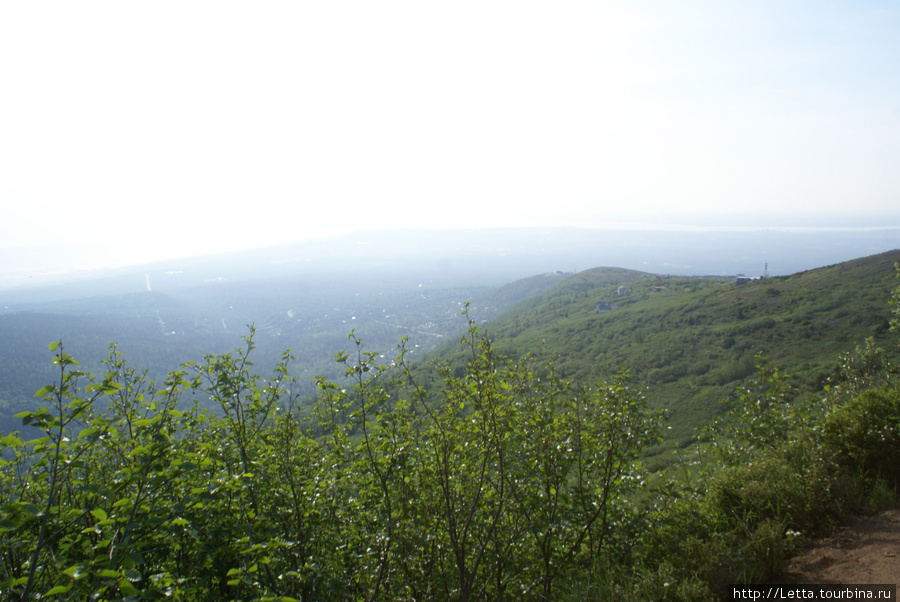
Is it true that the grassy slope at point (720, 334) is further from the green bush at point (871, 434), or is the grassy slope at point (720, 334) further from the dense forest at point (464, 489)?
the dense forest at point (464, 489)

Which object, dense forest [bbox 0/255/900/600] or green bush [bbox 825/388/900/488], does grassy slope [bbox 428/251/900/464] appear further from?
dense forest [bbox 0/255/900/600]

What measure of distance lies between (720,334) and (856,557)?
6577cm

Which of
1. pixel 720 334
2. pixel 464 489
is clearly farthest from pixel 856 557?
pixel 720 334

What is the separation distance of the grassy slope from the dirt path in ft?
79.6

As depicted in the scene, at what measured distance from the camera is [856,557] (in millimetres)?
3984

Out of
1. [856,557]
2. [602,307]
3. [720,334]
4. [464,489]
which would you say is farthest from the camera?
[602,307]

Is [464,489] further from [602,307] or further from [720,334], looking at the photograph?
[602,307]

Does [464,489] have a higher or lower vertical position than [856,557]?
higher

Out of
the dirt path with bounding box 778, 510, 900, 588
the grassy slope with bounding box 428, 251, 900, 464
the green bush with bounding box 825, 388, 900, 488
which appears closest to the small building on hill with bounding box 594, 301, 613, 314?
the grassy slope with bounding box 428, 251, 900, 464

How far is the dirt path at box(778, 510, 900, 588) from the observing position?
12.2 feet

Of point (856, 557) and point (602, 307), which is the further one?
point (602, 307)

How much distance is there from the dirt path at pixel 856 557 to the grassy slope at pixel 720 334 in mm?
24250

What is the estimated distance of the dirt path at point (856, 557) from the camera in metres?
3.73

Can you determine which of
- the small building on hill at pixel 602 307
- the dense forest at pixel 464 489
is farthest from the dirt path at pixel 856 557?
the small building on hill at pixel 602 307
